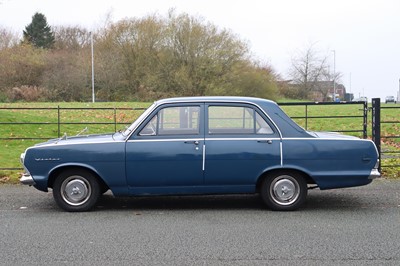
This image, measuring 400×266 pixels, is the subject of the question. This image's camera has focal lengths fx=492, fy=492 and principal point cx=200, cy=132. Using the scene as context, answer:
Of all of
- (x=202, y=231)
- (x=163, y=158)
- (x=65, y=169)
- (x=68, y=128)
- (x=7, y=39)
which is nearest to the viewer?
(x=202, y=231)

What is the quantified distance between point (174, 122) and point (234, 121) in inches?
33.2

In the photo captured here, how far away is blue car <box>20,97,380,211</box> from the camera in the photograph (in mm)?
6719

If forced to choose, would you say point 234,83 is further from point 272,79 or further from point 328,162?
point 328,162

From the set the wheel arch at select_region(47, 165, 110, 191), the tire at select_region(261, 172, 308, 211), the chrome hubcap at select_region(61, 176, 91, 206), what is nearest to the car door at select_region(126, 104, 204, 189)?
the wheel arch at select_region(47, 165, 110, 191)

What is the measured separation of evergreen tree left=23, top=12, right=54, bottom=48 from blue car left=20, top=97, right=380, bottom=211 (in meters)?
70.1

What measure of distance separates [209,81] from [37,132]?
1289 inches

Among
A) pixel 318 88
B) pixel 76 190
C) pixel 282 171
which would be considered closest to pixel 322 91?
pixel 318 88

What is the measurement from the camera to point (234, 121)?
6914 mm

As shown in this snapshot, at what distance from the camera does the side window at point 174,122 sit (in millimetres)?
→ 6836

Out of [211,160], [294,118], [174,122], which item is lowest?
[211,160]

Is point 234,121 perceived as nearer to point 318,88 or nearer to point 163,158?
point 163,158

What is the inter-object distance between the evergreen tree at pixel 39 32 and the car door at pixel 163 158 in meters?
70.3

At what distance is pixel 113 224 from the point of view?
624 cm

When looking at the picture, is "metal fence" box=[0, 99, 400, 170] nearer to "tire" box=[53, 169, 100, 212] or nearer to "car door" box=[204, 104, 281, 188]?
"car door" box=[204, 104, 281, 188]
